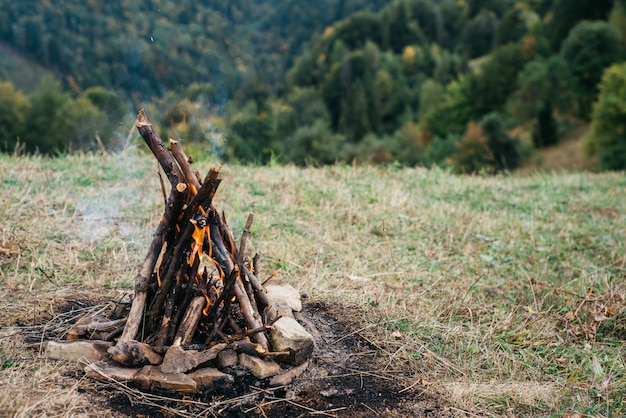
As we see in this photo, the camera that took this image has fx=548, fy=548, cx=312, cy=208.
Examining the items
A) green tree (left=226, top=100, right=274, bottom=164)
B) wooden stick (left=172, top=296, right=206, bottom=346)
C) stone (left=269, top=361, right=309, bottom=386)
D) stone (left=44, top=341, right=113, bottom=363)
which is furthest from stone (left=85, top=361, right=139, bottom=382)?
green tree (left=226, top=100, right=274, bottom=164)

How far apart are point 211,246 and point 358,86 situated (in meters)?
75.8

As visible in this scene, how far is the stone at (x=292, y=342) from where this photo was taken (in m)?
3.30

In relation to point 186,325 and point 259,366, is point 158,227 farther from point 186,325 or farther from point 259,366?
point 259,366

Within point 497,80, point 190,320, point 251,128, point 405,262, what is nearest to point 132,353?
point 190,320

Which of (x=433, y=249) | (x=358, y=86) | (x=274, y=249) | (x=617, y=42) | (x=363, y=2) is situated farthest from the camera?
(x=363, y=2)

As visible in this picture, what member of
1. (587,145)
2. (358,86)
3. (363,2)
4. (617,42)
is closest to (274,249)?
(587,145)

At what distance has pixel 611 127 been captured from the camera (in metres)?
32.5

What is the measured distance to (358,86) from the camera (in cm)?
7675

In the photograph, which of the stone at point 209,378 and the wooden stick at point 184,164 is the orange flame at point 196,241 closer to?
the wooden stick at point 184,164

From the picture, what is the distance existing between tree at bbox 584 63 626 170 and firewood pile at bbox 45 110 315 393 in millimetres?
31915

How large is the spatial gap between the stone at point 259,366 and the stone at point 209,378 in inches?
5.2

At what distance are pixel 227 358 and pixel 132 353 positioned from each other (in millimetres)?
534

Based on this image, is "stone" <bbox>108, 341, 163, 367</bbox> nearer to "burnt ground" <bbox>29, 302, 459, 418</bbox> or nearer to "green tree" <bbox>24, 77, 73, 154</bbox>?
"burnt ground" <bbox>29, 302, 459, 418</bbox>

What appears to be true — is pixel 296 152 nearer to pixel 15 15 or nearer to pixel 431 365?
pixel 15 15
